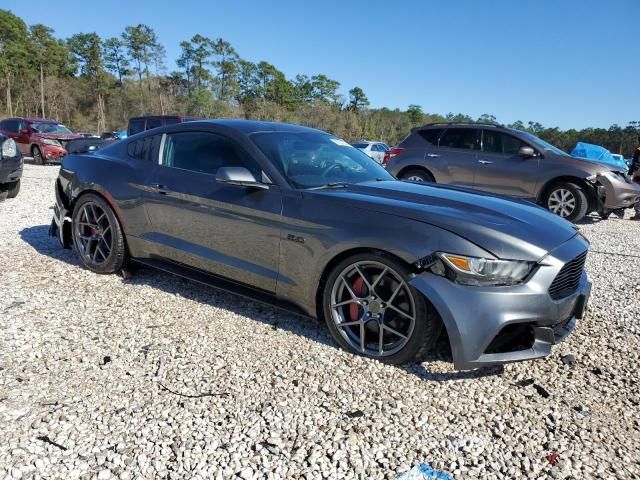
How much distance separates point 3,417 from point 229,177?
1.81 meters

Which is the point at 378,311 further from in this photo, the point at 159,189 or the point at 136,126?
the point at 136,126

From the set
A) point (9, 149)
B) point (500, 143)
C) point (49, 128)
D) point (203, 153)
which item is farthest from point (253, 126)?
point (49, 128)

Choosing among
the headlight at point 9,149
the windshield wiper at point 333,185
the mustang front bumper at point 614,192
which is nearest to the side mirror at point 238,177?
the windshield wiper at point 333,185

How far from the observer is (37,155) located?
1627 centimetres

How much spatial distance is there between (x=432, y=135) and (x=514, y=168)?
1718 mm

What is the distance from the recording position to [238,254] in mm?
3350

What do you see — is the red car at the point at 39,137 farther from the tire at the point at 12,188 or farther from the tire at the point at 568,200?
the tire at the point at 568,200

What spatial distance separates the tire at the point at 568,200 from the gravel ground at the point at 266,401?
4.80 metres

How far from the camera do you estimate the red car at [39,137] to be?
16.0m

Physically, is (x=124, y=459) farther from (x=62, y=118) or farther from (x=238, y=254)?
(x=62, y=118)

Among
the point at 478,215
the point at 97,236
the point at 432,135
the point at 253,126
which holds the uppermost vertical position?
the point at 432,135

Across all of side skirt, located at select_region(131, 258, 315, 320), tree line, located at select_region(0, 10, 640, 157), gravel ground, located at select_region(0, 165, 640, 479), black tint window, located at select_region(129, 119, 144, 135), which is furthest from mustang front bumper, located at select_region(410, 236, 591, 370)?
tree line, located at select_region(0, 10, 640, 157)

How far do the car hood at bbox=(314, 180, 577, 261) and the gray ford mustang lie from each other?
11 millimetres

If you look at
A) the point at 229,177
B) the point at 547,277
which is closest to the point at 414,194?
the point at 547,277
